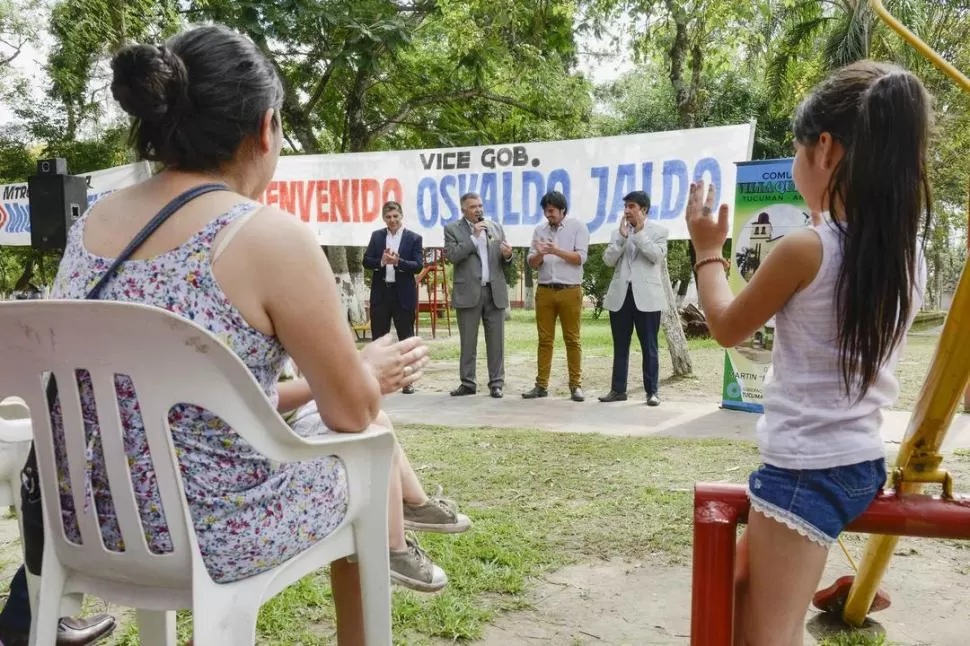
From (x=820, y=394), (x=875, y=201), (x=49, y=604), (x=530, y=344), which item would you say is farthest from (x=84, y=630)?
(x=530, y=344)

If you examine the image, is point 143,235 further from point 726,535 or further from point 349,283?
point 349,283

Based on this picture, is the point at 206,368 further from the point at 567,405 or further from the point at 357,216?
the point at 357,216

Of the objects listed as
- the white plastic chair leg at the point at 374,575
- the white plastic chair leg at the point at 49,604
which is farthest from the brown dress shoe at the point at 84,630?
the white plastic chair leg at the point at 374,575

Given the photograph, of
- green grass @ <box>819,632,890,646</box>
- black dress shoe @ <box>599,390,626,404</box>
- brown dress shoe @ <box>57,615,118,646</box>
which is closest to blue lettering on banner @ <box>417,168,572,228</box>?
black dress shoe @ <box>599,390,626,404</box>

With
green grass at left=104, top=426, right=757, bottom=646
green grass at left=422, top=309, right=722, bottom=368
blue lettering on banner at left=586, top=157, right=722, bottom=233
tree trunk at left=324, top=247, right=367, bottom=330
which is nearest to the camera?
green grass at left=104, top=426, right=757, bottom=646

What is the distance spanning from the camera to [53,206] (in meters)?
5.53

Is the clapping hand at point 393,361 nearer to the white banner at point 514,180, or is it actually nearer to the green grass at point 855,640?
the green grass at point 855,640

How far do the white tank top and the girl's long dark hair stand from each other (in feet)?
0.07

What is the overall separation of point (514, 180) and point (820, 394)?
7.25m

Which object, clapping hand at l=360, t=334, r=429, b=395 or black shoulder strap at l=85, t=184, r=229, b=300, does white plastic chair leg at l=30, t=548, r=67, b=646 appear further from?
clapping hand at l=360, t=334, r=429, b=395

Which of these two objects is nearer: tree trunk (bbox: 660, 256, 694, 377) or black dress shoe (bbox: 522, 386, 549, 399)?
black dress shoe (bbox: 522, 386, 549, 399)

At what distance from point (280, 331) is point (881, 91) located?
1.18m

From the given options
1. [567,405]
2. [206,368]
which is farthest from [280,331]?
[567,405]

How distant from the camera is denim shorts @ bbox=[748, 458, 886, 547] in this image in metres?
1.50
